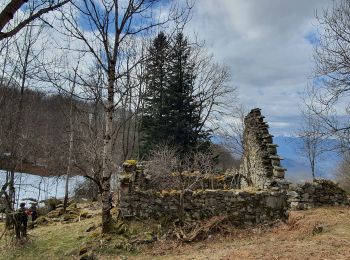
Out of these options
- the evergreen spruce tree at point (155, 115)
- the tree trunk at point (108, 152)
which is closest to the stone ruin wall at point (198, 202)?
the tree trunk at point (108, 152)

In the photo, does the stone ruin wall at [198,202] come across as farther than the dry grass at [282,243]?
Yes

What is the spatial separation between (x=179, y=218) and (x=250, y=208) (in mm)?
2269

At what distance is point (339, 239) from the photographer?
8.59 metres

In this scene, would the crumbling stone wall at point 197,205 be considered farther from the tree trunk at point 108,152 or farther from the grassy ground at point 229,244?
the tree trunk at point 108,152

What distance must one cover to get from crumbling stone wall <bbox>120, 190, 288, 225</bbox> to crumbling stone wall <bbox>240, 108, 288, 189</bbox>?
2.41 meters

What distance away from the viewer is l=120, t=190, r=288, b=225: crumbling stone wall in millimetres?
11273

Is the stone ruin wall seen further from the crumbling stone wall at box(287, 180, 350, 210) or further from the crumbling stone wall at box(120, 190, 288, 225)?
the crumbling stone wall at box(287, 180, 350, 210)

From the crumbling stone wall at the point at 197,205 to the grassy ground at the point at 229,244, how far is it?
0.44m

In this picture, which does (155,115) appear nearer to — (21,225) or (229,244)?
(21,225)

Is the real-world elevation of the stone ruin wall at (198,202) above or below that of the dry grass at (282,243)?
above

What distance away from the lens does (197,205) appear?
11.3 metres

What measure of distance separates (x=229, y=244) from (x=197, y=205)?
182 cm

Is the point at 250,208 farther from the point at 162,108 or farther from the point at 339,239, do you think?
the point at 162,108

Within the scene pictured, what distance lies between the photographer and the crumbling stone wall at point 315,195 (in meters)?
14.8
